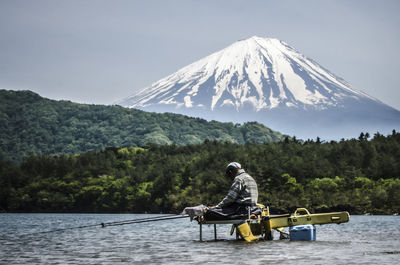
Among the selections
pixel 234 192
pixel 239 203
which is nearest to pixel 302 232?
pixel 239 203

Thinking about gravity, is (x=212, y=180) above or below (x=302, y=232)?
above

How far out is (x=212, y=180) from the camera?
110 m

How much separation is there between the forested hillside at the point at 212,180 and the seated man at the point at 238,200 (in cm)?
6602

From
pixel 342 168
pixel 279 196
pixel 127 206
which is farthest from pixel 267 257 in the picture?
pixel 127 206

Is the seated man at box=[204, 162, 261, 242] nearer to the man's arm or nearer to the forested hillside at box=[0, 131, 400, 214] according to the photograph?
the man's arm

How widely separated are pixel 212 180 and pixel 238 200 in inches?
3384

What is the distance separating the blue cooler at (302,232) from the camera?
23.8 meters

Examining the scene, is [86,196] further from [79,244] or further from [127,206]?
[79,244]

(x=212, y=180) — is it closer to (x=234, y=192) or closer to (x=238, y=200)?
(x=238, y=200)

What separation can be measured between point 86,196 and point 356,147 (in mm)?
45123

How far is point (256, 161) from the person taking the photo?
111 m

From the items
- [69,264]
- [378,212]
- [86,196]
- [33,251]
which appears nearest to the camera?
[69,264]

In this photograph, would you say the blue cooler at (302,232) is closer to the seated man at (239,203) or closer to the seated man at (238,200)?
the seated man at (239,203)

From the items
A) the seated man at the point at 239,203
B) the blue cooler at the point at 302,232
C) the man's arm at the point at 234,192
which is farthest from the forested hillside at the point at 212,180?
the man's arm at the point at 234,192
